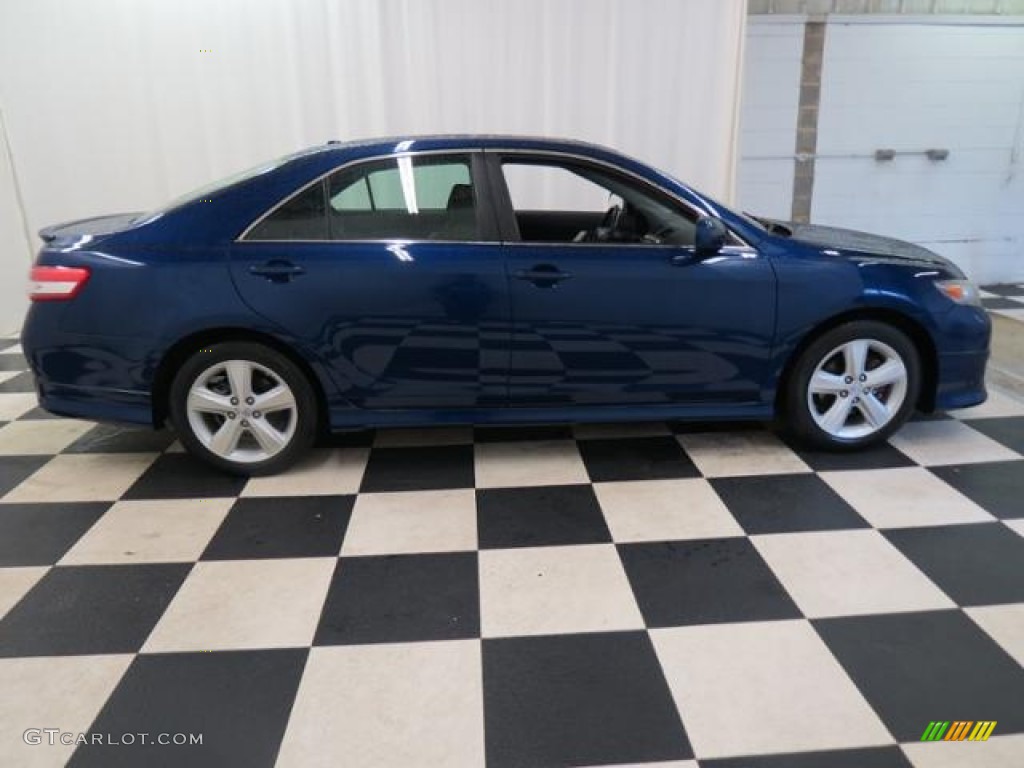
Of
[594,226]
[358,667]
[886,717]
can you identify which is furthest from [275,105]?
[886,717]

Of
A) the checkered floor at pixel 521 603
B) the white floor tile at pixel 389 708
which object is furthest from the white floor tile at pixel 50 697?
the white floor tile at pixel 389 708

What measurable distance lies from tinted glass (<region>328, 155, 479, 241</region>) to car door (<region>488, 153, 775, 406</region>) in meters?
0.17

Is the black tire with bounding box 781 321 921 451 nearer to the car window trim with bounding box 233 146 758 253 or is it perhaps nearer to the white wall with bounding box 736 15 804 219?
the car window trim with bounding box 233 146 758 253

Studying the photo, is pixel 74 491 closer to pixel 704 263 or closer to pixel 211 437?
pixel 211 437

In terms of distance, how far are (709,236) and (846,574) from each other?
1.29 metres

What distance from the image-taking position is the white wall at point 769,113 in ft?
18.2

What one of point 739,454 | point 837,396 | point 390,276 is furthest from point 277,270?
point 837,396

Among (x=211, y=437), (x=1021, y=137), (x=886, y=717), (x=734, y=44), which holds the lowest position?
(x=886, y=717)

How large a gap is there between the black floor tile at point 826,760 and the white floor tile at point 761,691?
2cm

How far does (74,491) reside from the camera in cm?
297

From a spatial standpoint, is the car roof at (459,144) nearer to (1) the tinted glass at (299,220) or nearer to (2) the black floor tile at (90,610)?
(1) the tinted glass at (299,220)

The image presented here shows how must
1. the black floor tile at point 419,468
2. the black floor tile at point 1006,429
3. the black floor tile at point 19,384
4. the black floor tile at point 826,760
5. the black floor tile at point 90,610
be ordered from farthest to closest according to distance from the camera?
1. the black floor tile at point 19,384
2. the black floor tile at point 1006,429
3. the black floor tile at point 419,468
4. the black floor tile at point 90,610
5. the black floor tile at point 826,760

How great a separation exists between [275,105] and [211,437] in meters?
2.97

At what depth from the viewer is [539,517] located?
2.72 meters
